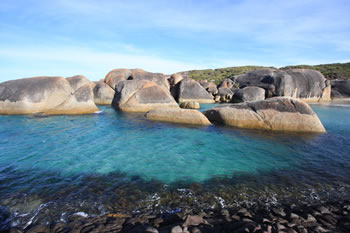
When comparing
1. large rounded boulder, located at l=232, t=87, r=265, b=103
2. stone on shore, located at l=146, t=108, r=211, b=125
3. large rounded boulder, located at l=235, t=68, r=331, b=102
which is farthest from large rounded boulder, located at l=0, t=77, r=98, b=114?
large rounded boulder, located at l=235, t=68, r=331, b=102

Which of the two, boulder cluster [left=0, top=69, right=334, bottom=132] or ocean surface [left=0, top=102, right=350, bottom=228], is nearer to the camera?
ocean surface [left=0, top=102, right=350, bottom=228]

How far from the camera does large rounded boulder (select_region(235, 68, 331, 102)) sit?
1065 inches

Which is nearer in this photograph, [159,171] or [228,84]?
[159,171]

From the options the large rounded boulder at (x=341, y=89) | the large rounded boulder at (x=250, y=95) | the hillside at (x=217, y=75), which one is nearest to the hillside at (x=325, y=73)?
the hillside at (x=217, y=75)

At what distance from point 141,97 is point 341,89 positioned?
3288 centimetres

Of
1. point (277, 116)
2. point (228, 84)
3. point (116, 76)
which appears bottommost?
point (277, 116)

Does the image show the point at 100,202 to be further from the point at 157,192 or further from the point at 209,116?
the point at 209,116

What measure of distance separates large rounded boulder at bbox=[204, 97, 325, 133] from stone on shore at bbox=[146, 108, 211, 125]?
5.12 ft

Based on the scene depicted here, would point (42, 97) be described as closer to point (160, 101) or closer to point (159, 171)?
point (160, 101)

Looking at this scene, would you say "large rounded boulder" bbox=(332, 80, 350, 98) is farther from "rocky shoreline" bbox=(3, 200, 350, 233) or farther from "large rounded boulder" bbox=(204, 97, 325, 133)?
"rocky shoreline" bbox=(3, 200, 350, 233)

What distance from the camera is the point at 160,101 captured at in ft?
57.4

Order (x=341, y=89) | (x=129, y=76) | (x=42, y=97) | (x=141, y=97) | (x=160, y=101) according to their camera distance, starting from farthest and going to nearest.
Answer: (x=341, y=89)
(x=129, y=76)
(x=160, y=101)
(x=141, y=97)
(x=42, y=97)

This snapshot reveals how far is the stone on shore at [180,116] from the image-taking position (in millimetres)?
12039

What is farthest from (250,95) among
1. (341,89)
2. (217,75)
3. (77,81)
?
(217,75)
